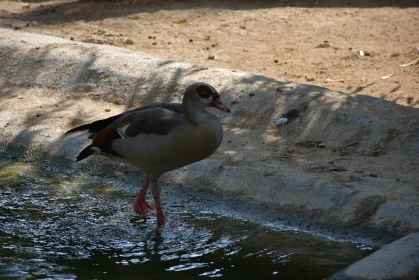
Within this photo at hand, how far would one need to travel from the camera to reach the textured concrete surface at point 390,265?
416cm

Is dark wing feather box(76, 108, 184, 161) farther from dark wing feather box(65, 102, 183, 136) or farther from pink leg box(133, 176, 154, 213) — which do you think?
pink leg box(133, 176, 154, 213)

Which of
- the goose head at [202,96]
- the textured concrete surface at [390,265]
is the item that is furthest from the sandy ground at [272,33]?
the textured concrete surface at [390,265]

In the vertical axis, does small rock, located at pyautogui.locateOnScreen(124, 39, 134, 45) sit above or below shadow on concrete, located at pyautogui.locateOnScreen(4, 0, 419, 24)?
below

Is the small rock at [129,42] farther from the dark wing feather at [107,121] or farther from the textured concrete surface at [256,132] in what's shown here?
the dark wing feather at [107,121]

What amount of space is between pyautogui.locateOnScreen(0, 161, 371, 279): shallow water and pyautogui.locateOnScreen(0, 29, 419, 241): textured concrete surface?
0.32 meters

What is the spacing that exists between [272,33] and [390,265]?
290 inches

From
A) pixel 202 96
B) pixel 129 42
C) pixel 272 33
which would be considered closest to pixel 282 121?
pixel 202 96

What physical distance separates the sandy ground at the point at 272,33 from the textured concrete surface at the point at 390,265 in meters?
4.02

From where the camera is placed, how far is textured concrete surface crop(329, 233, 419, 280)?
4.16 m

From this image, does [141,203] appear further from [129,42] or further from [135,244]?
[129,42]

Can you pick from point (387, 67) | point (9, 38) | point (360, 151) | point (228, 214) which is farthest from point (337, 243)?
point (9, 38)

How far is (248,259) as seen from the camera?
5027 mm

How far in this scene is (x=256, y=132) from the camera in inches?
285

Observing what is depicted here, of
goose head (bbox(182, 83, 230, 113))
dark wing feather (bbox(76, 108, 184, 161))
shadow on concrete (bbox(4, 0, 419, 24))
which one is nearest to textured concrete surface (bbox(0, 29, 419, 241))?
dark wing feather (bbox(76, 108, 184, 161))
